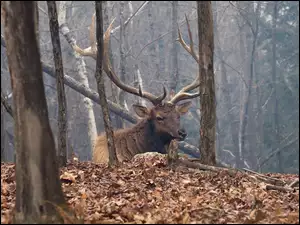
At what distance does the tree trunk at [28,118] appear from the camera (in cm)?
600

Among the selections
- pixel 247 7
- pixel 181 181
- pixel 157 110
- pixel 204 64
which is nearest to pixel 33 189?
pixel 181 181

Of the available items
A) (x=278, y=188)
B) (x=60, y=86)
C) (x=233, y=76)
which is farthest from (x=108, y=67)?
(x=233, y=76)

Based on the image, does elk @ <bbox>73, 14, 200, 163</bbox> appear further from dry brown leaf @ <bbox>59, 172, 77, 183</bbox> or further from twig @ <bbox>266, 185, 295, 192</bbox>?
twig @ <bbox>266, 185, 295, 192</bbox>

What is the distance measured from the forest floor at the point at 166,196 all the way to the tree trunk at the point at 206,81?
45 centimetres

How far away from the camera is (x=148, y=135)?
14750 millimetres

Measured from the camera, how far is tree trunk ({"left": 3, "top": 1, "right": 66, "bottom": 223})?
19.7 ft

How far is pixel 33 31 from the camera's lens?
604 centimetres

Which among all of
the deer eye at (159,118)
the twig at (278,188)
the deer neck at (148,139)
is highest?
the deer eye at (159,118)

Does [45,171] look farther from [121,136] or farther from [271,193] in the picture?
[121,136]

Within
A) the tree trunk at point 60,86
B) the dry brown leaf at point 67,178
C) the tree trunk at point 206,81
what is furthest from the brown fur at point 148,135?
the dry brown leaf at point 67,178

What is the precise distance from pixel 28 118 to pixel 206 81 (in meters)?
4.19

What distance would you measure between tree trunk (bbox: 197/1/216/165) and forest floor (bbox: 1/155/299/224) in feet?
1.47

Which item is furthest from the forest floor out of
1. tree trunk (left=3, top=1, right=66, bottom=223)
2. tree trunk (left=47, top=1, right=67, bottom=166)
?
tree trunk (left=47, top=1, right=67, bottom=166)

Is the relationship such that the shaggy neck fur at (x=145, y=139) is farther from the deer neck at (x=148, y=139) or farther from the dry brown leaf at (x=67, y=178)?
the dry brown leaf at (x=67, y=178)
